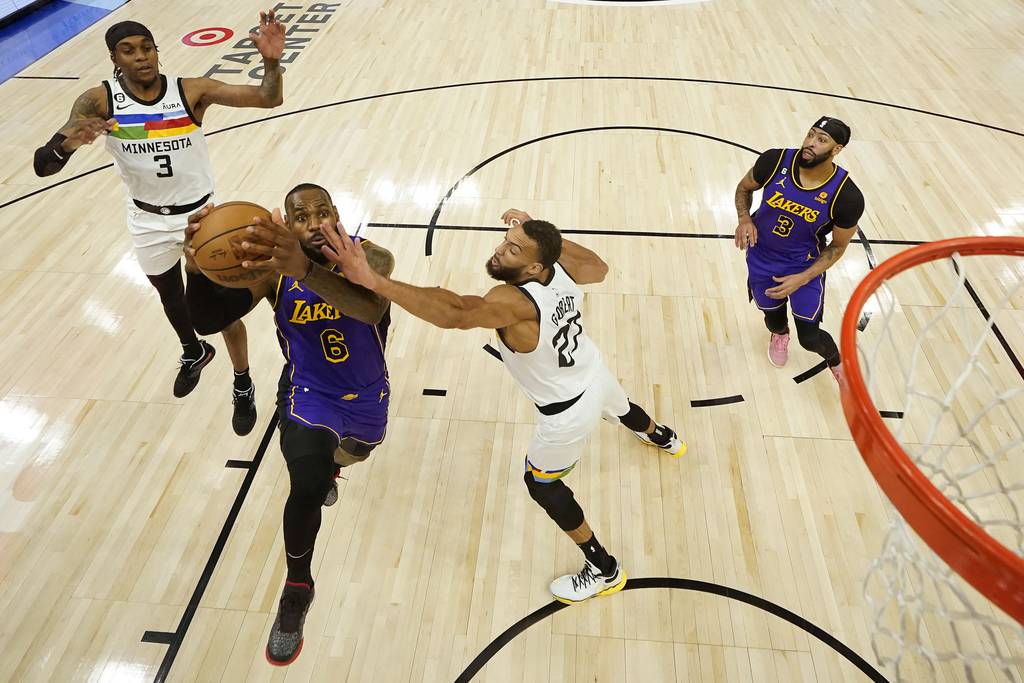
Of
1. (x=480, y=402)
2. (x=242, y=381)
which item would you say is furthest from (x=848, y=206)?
(x=242, y=381)

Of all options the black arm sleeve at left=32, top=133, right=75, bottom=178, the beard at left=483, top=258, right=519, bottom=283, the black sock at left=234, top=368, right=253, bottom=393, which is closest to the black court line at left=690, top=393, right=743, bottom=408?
the beard at left=483, top=258, right=519, bottom=283

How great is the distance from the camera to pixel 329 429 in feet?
9.24

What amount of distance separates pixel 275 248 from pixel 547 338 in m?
1.02

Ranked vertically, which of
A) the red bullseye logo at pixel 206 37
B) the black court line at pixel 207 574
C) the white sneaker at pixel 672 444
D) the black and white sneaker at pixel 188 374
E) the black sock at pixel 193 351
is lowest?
the red bullseye logo at pixel 206 37

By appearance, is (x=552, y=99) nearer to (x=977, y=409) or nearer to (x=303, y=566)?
(x=977, y=409)

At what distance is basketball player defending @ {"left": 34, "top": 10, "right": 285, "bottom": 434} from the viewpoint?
318 centimetres

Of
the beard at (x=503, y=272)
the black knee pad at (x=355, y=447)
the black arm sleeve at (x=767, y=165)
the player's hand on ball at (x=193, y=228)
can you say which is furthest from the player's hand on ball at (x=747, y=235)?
the player's hand on ball at (x=193, y=228)

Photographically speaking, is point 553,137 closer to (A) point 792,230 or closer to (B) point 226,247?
(A) point 792,230

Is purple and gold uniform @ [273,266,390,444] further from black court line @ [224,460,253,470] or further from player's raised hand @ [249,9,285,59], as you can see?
player's raised hand @ [249,9,285,59]

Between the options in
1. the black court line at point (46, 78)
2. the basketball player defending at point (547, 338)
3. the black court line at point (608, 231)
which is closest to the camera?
the basketball player defending at point (547, 338)

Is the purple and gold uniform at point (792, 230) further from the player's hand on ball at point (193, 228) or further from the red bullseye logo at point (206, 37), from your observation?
the red bullseye logo at point (206, 37)

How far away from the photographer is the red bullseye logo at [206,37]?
329 inches

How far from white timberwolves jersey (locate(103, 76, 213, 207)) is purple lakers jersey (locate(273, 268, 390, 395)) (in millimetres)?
1183

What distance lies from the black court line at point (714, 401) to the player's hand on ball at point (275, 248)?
8.17ft
